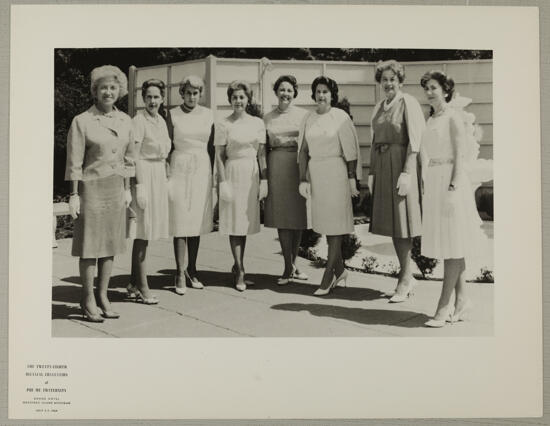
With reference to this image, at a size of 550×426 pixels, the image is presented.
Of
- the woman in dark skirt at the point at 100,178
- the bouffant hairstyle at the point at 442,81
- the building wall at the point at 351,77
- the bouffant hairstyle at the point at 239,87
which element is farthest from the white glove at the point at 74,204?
the bouffant hairstyle at the point at 442,81

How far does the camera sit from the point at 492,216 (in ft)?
7.06

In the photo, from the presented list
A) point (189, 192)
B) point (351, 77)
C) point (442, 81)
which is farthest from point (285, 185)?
point (442, 81)

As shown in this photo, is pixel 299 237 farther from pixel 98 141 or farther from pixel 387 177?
pixel 98 141

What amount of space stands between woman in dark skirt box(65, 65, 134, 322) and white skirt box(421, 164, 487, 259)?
105 centimetres

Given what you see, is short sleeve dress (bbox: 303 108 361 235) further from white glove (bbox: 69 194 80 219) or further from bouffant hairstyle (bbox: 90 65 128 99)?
white glove (bbox: 69 194 80 219)

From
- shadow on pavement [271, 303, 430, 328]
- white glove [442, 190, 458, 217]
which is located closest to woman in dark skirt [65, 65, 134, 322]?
shadow on pavement [271, 303, 430, 328]

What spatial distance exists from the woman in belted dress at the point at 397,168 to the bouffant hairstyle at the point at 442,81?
7 centimetres

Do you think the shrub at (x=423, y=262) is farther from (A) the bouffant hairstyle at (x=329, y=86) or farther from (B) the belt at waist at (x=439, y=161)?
(A) the bouffant hairstyle at (x=329, y=86)

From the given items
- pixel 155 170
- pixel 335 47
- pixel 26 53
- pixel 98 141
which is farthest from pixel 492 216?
pixel 26 53

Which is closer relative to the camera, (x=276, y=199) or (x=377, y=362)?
(x=377, y=362)

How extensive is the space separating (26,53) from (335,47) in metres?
1.06

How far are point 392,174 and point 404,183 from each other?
0.20 ft

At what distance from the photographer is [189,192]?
224 centimetres

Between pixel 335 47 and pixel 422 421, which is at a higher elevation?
pixel 335 47
